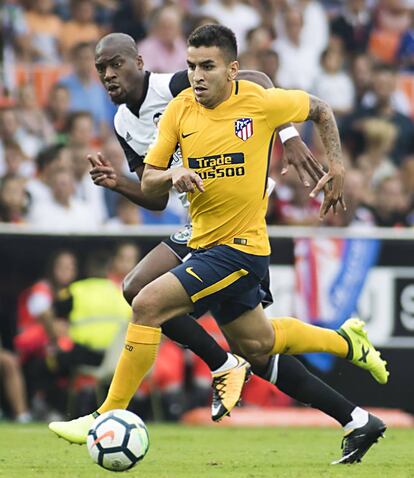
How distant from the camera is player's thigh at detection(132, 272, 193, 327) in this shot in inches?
278

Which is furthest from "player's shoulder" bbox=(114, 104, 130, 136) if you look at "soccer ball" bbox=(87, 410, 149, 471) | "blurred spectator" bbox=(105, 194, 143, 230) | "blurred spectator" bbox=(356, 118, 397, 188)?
"blurred spectator" bbox=(356, 118, 397, 188)

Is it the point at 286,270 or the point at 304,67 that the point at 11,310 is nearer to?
the point at 286,270

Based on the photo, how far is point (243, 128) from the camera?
24.0 feet

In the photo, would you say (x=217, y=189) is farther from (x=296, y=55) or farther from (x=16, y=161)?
(x=296, y=55)

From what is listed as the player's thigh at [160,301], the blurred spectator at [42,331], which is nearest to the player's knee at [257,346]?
the player's thigh at [160,301]

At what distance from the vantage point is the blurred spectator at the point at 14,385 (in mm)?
11844

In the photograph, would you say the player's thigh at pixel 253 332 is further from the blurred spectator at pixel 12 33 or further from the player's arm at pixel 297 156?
the blurred spectator at pixel 12 33

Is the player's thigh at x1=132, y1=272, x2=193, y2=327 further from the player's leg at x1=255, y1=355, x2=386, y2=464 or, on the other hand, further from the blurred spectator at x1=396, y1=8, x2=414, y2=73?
the blurred spectator at x1=396, y1=8, x2=414, y2=73

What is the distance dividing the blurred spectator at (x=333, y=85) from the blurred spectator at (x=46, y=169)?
13.7ft

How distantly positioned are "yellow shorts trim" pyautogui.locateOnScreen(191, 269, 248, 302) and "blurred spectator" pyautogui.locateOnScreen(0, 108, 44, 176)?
6.69m

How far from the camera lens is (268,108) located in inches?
291

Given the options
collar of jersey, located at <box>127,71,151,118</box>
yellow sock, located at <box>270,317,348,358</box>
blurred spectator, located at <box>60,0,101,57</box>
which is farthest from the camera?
blurred spectator, located at <box>60,0,101,57</box>

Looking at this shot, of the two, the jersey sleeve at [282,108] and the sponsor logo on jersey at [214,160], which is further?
the jersey sleeve at [282,108]

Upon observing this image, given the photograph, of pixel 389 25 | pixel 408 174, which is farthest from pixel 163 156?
pixel 389 25
